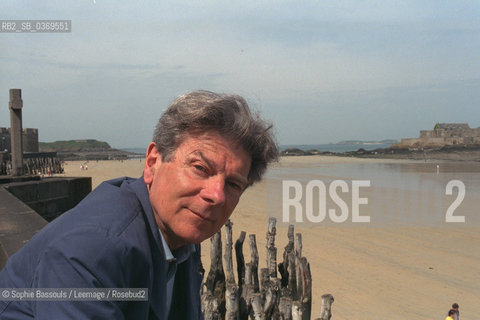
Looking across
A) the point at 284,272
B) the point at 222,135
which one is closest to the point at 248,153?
the point at 222,135

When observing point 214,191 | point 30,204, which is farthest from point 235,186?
point 30,204

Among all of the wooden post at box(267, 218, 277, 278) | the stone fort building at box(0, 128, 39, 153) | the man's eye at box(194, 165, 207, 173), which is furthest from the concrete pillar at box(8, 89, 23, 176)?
the stone fort building at box(0, 128, 39, 153)

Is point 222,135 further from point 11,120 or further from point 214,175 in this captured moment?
point 11,120

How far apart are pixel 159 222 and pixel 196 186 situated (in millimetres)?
170

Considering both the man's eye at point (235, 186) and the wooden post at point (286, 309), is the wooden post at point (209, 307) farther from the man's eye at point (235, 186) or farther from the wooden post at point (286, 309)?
the man's eye at point (235, 186)

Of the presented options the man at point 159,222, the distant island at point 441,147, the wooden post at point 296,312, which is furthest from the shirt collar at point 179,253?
the distant island at point 441,147

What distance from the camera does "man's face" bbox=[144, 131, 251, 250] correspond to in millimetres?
1373

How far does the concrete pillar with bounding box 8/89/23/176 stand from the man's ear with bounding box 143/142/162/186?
316 inches

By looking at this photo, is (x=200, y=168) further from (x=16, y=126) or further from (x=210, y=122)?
(x=16, y=126)

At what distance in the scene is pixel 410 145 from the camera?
73.9 meters

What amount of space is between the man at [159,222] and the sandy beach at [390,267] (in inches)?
164

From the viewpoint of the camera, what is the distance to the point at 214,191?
137cm

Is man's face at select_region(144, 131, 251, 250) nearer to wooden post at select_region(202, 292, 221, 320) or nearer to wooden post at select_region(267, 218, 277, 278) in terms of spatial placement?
wooden post at select_region(202, 292, 221, 320)

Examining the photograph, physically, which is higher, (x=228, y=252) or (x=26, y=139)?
(x=26, y=139)
